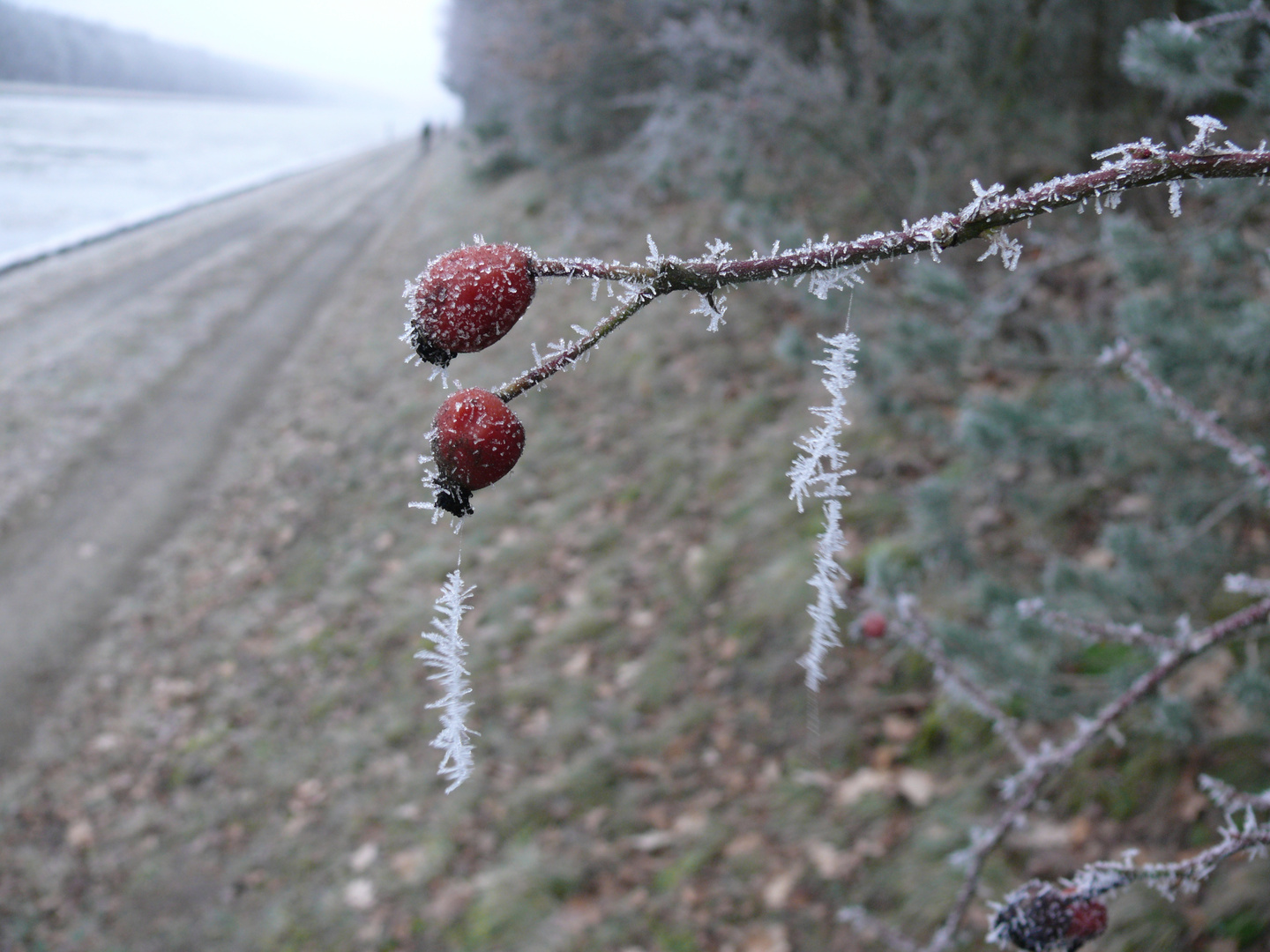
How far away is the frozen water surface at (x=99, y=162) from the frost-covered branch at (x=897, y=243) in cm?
666

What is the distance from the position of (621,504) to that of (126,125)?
1205 centimetres

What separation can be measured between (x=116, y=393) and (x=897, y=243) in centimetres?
1271

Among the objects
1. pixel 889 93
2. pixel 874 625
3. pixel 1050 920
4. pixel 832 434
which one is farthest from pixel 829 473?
pixel 889 93

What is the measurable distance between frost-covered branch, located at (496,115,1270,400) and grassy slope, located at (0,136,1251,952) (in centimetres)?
240

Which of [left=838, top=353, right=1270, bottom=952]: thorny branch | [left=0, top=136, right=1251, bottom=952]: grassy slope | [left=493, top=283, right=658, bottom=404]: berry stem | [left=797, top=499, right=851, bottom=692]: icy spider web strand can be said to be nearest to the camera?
[left=493, top=283, right=658, bottom=404]: berry stem

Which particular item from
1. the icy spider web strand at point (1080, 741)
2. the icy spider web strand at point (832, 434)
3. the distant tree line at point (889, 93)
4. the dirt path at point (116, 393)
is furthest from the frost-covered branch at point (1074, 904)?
the dirt path at point (116, 393)

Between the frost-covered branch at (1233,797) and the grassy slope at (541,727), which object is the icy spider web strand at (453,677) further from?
the grassy slope at (541,727)

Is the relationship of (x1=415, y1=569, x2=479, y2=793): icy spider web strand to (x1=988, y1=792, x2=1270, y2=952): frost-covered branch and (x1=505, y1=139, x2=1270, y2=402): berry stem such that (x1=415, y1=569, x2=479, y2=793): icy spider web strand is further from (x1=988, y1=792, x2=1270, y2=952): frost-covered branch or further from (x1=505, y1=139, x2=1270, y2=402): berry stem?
(x1=988, y1=792, x2=1270, y2=952): frost-covered branch

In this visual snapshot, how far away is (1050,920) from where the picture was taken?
Answer: 32.3 inches

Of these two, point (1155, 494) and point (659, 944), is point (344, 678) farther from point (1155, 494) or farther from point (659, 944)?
point (1155, 494)

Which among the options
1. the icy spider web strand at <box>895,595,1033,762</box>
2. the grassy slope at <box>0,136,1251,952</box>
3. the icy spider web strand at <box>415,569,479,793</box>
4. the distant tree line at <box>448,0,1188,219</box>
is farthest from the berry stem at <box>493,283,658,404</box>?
the distant tree line at <box>448,0,1188,219</box>

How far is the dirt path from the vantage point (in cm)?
705

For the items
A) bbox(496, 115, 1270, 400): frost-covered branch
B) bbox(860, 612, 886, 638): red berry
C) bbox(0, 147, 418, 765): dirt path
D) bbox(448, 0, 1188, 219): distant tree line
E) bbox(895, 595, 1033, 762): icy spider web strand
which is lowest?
bbox(0, 147, 418, 765): dirt path

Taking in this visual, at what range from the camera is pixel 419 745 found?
15.2 ft
